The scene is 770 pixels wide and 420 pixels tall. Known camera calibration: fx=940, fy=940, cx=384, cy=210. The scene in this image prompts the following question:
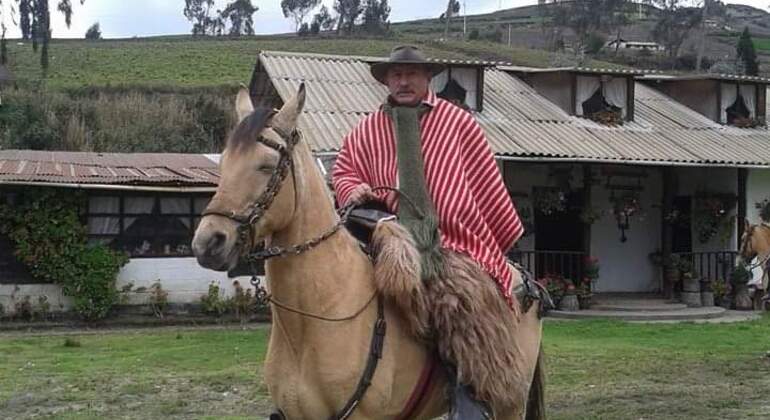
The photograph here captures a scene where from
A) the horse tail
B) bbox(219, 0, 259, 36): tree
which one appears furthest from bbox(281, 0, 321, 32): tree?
the horse tail

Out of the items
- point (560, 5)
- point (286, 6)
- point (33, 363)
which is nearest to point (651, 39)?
point (560, 5)

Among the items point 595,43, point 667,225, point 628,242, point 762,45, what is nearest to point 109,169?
point 628,242

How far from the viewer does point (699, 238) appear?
1856 cm

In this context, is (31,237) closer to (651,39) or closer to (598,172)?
(598,172)

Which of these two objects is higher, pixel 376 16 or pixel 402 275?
pixel 376 16

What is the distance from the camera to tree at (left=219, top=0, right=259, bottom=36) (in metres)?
78.8

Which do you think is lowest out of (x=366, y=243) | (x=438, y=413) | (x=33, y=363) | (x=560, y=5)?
(x=33, y=363)

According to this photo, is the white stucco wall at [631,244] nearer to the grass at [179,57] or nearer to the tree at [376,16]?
the grass at [179,57]

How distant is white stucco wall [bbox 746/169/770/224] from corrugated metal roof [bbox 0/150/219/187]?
10.2 meters

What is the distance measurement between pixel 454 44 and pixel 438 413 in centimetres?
5250

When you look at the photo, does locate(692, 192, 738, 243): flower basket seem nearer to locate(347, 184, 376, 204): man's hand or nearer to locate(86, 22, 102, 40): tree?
locate(347, 184, 376, 204): man's hand

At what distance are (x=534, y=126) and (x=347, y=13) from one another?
5547cm

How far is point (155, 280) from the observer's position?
51.8 ft

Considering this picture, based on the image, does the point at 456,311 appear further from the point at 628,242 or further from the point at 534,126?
the point at 628,242
